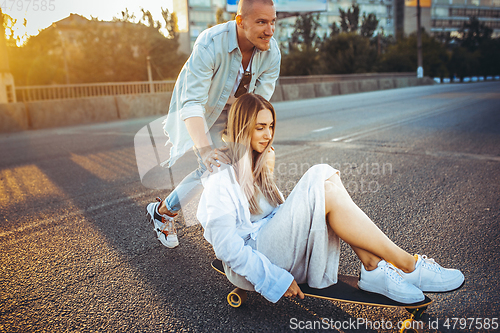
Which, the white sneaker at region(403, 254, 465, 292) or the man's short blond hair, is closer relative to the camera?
the white sneaker at region(403, 254, 465, 292)

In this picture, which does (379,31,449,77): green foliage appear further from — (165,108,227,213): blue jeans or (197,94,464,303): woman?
(197,94,464,303): woman

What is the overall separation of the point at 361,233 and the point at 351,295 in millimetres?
330

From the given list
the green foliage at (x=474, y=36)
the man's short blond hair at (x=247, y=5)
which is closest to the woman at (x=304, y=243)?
the man's short blond hair at (x=247, y=5)

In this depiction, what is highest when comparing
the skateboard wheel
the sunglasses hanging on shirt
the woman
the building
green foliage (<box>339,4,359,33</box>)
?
the building

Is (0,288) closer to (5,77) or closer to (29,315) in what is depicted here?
(29,315)

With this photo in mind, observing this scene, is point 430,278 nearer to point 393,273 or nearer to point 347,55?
point 393,273

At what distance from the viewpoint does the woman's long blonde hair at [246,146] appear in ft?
7.36

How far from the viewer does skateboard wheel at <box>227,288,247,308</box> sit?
7.14ft

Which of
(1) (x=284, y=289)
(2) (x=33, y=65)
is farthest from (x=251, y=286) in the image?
(2) (x=33, y=65)

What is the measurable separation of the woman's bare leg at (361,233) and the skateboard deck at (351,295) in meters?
0.15

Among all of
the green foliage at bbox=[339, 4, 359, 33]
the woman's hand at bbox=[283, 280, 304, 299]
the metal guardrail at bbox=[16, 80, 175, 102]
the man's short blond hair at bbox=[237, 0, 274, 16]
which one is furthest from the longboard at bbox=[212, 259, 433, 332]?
the green foliage at bbox=[339, 4, 359, 33]

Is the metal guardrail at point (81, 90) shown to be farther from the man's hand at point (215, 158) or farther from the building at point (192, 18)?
the building at point (192, 18)

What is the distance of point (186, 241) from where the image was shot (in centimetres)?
315

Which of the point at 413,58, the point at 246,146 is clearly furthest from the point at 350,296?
the point at 413,58
